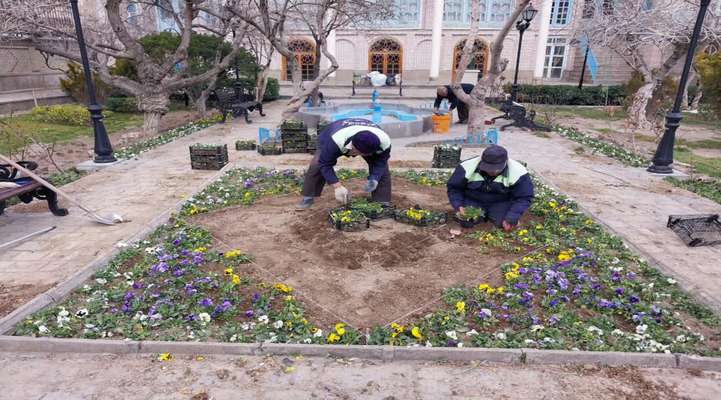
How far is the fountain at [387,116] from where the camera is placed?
12258 millimetres

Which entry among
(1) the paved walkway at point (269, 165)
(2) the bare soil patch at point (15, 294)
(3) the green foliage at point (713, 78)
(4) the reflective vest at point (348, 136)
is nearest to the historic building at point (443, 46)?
(3) the green foliage at point (713, 78)

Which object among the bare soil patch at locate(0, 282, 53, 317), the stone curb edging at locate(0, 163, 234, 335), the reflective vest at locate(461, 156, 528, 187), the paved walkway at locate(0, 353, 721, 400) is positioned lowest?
the paved walkway at locate(0, 353, 721, 400)

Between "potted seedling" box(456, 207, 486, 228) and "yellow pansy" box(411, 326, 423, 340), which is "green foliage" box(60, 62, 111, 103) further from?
"yellow pansy" box(411, 326, 423, 340)

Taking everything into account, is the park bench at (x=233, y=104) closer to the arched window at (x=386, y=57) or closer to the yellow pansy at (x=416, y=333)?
the yellow pansy at (x=416, y=333)

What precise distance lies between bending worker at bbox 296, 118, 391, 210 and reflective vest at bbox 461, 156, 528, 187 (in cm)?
104

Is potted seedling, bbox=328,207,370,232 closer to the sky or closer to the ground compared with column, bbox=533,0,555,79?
closer to the ground

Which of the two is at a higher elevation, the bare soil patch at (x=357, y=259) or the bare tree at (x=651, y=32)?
the bare tree at (x=651, y=32)

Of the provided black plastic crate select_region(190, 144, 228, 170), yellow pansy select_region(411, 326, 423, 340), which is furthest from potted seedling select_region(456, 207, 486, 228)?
black plastic crate select_region(190, 144, 228, 170)

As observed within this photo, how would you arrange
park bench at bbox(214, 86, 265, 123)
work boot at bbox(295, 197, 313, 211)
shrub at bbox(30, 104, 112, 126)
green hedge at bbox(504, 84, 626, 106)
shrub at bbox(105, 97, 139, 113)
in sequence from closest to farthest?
work boot at bbox(295, 197, 313, 211), shrub at bbox(30, 104, 112, 126), park bench at bbox(214, 86, 265, 123), shrub at bbox(105, 97, 139, 113), green hedge at bbox(504, 84, 626, 106)

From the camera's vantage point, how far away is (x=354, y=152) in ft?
18.1

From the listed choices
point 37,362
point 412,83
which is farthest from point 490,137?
point 412,83

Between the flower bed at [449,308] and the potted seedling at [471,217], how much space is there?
18.5 inches

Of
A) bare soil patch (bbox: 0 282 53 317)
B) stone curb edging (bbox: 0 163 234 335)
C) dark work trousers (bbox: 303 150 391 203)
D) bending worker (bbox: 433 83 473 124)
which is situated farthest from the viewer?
bending worker (bbox: 433 83 473 124)

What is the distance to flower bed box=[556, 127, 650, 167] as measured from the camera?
9469 millimetres
